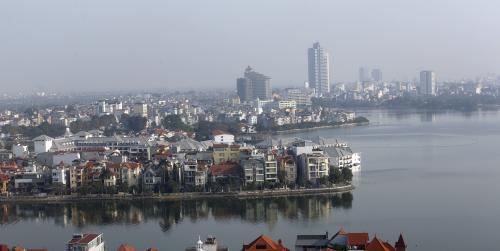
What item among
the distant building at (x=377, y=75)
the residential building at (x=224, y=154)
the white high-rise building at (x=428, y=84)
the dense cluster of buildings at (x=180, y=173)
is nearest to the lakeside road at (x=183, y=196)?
the dense cluster of buildings at (x=180, y=173)

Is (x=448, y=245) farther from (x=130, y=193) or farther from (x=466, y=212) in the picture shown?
(x=130, y=193)

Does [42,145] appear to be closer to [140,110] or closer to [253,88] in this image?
[140,110]

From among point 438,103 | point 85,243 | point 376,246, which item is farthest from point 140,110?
point 376,246

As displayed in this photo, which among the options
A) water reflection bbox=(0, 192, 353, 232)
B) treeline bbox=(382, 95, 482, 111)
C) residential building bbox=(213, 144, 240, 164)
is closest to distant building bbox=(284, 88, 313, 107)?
treeline bbox=(382, 95, 482, 111)

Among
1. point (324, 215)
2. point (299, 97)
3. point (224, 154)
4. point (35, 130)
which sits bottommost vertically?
point (324, 215)

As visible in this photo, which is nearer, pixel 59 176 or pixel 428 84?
pixel 59 176

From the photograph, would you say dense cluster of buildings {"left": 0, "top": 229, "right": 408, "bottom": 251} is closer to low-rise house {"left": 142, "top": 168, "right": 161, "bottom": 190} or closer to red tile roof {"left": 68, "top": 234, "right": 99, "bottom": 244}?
red tile roof {"left": 68, "top": 234, "right": 99, "bottom": 244}

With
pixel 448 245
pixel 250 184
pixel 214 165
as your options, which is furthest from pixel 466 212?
pixel 214 165
